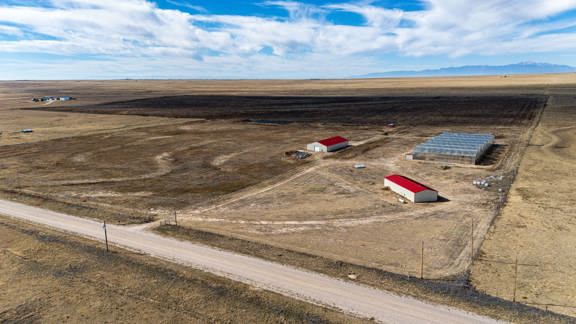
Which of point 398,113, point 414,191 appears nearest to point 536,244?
point 414,191

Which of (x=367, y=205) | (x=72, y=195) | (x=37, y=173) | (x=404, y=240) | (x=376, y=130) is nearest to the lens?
(x=404, y=240)

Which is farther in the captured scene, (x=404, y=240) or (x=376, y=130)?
(x=376, y=130)

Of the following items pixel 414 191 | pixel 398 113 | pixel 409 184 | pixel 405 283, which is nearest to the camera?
pixel 405 283

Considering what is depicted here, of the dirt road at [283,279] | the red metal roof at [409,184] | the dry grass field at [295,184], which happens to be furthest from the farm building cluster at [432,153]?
the dirt road at [283,279]

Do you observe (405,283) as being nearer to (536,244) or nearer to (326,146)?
(536,244)

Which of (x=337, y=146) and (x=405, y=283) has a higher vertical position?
(x=337, y=146)

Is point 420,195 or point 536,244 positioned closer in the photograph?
point 536,244

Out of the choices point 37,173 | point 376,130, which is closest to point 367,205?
point 37,173

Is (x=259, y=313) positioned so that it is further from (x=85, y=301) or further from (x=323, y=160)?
(x=323, y=160)
